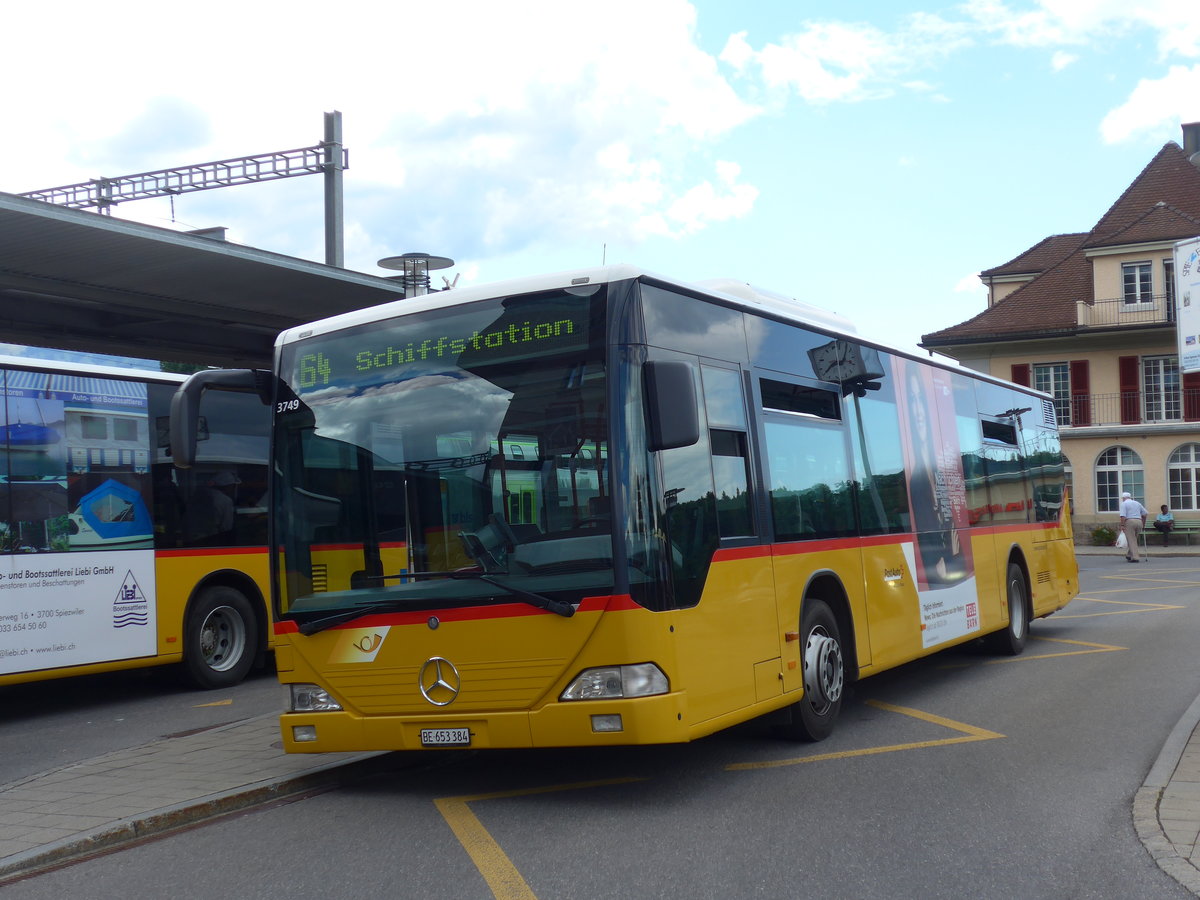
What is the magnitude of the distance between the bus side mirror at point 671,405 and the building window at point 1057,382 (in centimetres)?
4428

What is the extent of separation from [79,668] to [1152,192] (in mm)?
48356

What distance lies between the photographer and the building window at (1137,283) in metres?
46.9

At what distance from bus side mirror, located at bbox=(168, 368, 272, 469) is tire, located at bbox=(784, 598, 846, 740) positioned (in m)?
3.77

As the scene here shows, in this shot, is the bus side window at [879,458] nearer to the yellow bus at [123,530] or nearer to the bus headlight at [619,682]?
the bus headlight at [619,682]

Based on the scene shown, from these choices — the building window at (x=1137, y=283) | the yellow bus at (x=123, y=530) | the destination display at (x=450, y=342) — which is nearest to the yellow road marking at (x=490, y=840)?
the destination display at (x=450, y=342)

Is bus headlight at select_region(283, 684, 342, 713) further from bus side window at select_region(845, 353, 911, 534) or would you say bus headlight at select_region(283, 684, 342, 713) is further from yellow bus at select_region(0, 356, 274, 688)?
yellow bus at select_region(0, 356, 274, 688)

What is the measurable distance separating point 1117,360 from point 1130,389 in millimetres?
1185

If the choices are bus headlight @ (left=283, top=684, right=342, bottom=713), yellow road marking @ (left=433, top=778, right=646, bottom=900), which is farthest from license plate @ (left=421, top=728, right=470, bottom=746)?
bus headlight @ (left=283, top=684, right=342, bottom=713)

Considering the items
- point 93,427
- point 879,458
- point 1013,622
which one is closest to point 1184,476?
point 1013,622

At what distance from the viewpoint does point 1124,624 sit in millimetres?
17078

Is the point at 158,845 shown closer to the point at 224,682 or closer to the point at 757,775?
the point at 757,775

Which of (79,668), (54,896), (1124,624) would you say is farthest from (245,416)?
(1124,624)

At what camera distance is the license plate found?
275 inches

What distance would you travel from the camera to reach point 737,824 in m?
6.44
